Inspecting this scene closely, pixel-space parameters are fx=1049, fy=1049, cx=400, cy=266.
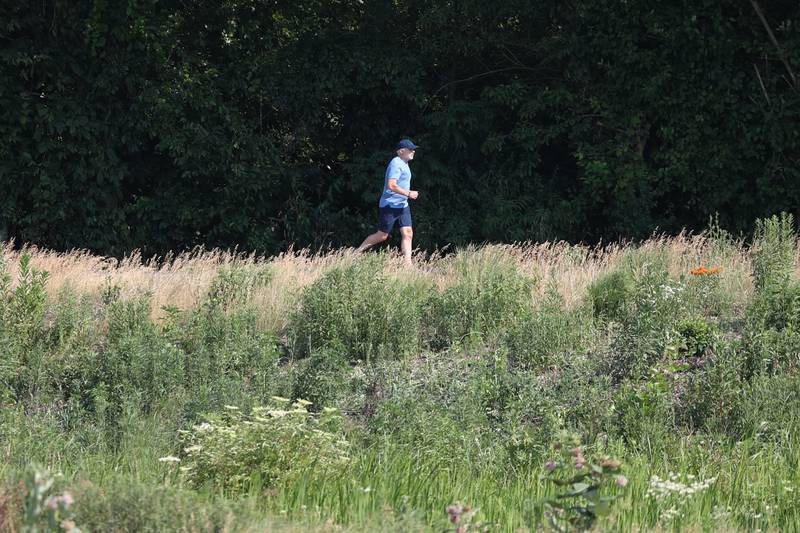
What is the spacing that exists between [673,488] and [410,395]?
2247mm

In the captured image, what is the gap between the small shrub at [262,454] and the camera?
17.5 ft

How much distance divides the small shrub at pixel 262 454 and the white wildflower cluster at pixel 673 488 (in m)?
1.59

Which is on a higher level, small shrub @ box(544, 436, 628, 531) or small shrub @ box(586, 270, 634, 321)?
small shrub @ box(586, 270, 634, 321)

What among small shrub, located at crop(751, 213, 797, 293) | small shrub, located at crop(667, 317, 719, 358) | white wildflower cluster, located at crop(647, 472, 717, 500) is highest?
small shrub, located at crop(751, 213, 797, 293)

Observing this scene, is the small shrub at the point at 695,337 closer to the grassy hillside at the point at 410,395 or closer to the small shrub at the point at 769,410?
the grassy hillside at the point at 410,395

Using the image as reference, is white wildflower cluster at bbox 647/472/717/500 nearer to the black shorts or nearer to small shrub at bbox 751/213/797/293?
small shrub at bbox 751/213/797/293

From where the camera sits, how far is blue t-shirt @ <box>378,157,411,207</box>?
11969 mm

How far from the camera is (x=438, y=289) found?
9453 mm

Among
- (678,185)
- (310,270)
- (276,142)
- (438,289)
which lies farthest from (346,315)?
(276,142)

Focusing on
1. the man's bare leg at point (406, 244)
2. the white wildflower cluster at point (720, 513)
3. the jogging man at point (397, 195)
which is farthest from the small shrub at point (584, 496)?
the jogging man at point (397, 195)

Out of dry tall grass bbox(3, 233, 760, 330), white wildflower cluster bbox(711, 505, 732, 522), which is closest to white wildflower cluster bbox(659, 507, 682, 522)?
white wildflower cluster bbox(711, 505, 732, 522)

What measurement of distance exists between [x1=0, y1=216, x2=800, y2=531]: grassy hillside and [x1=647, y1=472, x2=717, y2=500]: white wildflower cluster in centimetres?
2

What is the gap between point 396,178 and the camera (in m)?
12.0

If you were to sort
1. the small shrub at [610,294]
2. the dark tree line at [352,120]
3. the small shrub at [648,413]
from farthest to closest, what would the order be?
the dark tree line at [352,120] < the small shrub at [610,294] < the small shrub at [648,413]
